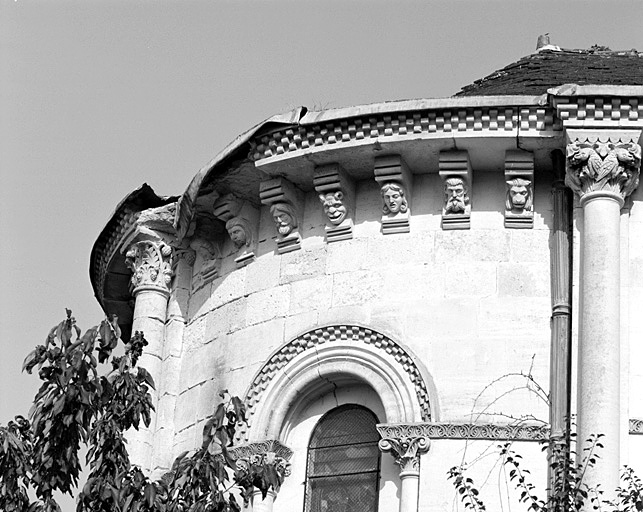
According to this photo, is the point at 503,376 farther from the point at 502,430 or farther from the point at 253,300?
the point at 253,300

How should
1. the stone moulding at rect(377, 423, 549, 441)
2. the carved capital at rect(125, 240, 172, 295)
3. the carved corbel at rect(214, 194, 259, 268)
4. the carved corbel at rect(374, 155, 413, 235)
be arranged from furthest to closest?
the carved capital at rect(125, 240, 172, 295), the carved corbel at rect(214, 194, 259, 268), the carved corbel at rect(374, 155, 413, 235), the stone moulding at rect(377, 423, 549, 441)

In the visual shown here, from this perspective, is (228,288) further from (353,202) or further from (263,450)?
(263,450)

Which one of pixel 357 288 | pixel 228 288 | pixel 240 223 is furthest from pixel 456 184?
pixel 228 288

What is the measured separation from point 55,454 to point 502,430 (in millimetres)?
4628

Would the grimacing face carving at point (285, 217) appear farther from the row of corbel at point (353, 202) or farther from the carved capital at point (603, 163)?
the carved capital at point (603, 163)

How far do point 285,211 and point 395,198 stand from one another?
1221 mm

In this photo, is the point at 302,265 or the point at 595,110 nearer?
the point at 595,110

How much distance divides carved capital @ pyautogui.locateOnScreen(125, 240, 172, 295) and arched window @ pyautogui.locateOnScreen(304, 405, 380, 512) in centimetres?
268

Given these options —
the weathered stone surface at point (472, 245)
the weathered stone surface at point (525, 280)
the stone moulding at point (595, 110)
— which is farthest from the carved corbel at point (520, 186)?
the stone moulding at point (595, 110)

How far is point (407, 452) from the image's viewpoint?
16000 mm

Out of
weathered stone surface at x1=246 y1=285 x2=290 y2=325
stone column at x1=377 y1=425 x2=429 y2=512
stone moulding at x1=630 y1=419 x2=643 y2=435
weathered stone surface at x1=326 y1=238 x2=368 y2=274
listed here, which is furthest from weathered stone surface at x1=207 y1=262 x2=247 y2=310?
stone moulding at x1=630 y1=419 x2=643 y2=435

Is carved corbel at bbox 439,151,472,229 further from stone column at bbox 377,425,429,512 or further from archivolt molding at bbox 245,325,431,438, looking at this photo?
stone column at bbox 377,425,429,512

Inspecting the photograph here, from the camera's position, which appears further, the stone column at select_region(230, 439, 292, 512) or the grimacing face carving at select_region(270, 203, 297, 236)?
the grimacing face carving at select_region(270, 203, 297, 236)

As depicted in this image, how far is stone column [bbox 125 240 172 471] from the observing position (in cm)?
1841
